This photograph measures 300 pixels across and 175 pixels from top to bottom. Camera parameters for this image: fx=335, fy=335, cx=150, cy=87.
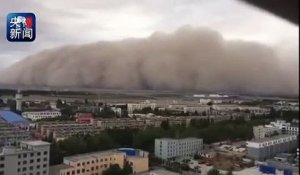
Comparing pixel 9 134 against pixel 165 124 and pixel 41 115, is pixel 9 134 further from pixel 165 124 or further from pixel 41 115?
pixel 165 124

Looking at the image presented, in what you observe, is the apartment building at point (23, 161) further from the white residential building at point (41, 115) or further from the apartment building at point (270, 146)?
the apartment building at point (270, 146)

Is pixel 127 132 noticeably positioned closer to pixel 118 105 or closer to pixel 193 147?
pixel 118 105

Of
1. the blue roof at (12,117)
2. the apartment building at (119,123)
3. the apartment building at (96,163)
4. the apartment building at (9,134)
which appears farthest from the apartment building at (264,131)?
the blue roof at (12,117)

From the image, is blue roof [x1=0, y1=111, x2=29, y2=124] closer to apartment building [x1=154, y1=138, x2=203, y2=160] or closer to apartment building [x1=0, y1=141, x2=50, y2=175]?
apartment building [x1=0, y1=141, x2=50, y2=175]

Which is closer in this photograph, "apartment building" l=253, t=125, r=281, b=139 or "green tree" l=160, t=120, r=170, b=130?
"apartment building" l=253, t=125, r=281, b=139

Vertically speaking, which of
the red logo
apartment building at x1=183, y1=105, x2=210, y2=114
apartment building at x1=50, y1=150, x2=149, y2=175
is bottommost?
apartment building at x1=50, y1=150, x2=149, y2=175

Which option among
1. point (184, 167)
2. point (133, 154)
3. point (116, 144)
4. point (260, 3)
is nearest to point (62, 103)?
point (116, 144)

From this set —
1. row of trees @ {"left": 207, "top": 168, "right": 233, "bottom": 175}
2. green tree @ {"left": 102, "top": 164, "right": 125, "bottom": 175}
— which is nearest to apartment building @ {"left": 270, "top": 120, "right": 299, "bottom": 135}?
row of trees @ {"left": 207, "top": 168, "right": 233, "bottom": 175}
